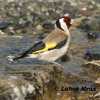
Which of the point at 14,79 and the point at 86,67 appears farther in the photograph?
the point at 86,67

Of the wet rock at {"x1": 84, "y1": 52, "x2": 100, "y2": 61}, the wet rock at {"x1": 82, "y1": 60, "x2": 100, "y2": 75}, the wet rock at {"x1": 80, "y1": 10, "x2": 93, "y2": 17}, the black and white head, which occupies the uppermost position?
the black and white head

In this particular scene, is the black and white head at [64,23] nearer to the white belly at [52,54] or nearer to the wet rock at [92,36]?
the white belly at [52,54]

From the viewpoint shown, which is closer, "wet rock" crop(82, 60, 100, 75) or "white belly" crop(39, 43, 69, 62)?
"white belly" crop(39, 43, 69, 62)

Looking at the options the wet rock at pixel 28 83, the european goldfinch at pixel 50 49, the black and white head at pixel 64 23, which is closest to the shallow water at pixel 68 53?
the european goldfinch at pixel 50 49

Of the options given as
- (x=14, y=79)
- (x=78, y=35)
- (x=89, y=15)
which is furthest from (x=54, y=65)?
(x=89, y=15)

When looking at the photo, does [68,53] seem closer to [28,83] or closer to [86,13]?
[28,83]

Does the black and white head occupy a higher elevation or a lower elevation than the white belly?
higher

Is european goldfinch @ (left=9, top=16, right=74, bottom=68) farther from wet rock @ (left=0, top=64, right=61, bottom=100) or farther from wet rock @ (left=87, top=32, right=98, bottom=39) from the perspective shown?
wet rock @ (left=87, top=32, right=98, bottom=39)

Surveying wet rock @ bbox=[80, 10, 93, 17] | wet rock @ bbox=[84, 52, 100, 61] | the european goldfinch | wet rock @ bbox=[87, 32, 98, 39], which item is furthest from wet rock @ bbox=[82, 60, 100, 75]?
Result: wet rock @ bbox=[80, 10, 93, 17]

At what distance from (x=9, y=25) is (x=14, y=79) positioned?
883 centimetres

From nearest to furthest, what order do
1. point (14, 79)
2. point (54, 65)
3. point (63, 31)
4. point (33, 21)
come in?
1. point (14, 79)
2. point (54, 65)
3. point (63, 31)
4. point (33, 21)

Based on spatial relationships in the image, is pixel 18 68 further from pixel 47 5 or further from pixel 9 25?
pixel 47 5

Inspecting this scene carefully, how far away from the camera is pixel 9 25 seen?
14.9 metres

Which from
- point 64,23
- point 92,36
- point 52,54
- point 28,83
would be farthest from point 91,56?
point 28,83
